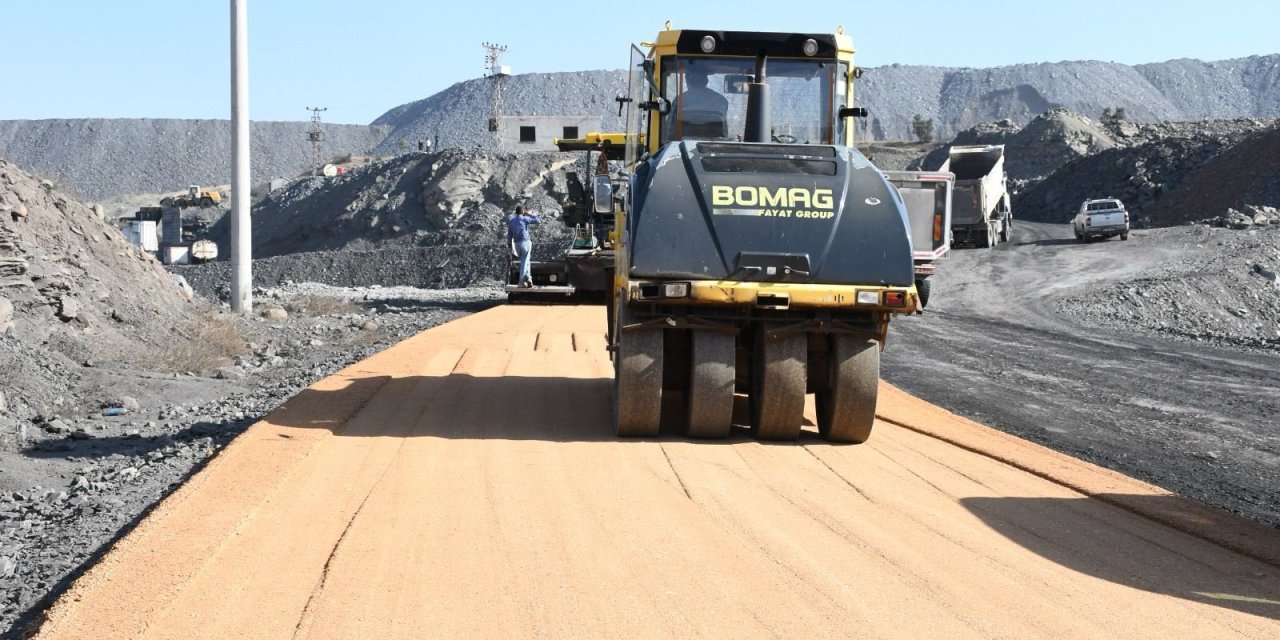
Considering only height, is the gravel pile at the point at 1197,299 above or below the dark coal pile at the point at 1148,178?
below

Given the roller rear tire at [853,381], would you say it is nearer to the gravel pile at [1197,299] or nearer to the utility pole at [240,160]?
the utility pole at [240,160]

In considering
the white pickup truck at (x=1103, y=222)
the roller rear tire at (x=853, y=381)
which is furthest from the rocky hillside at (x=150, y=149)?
the roller rear tire at (x=853, y=381)

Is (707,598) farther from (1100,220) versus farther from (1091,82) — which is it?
(1091,82)

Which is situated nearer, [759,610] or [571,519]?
[759,610]

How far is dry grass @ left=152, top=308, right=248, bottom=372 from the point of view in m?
15.8

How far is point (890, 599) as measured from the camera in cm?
608

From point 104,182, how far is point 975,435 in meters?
175

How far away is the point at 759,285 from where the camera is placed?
9.83 metres

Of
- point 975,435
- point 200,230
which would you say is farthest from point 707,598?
point 200,230

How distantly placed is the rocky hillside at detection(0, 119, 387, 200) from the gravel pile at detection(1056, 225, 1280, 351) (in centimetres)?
15372

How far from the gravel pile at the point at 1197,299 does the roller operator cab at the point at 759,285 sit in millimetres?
17464

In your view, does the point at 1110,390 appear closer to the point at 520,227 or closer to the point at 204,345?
the point at 204,345

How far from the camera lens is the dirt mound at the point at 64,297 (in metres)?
13.0

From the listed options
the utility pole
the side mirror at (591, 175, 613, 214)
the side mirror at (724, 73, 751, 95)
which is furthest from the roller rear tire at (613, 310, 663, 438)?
the utility pole
